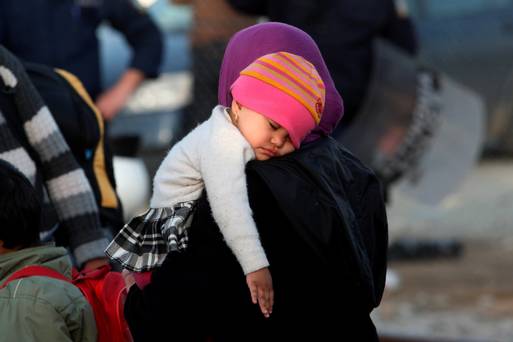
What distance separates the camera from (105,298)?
2.83 meters

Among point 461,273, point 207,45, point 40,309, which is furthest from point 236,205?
point 461,273

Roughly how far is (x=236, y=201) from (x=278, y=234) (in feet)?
0.36

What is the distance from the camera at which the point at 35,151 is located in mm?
3311

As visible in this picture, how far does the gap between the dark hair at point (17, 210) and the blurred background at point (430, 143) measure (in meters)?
2.64

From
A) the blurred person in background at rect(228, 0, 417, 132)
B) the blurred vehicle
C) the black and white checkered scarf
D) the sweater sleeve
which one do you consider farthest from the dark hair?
the blurred vehicle

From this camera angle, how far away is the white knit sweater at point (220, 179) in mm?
2482

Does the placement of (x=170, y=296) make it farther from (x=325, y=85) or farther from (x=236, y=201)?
(x=325, y=85)

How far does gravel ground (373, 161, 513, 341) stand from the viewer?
633 cm

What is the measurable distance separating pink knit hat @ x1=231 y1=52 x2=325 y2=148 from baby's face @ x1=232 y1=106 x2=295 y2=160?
0.01 metres

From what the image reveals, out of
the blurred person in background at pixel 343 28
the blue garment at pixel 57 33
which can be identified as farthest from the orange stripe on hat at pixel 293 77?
the blurred person in background at pixel 343 28

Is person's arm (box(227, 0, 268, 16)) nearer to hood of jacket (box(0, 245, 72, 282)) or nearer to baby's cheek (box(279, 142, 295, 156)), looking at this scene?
hood of jacket (box(0, 245, 72, 282))

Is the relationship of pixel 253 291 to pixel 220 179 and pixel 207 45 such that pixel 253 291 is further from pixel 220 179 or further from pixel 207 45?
pixel 207 45

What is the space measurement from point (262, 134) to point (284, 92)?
0.30 feet

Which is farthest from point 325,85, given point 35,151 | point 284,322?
point 35,151
